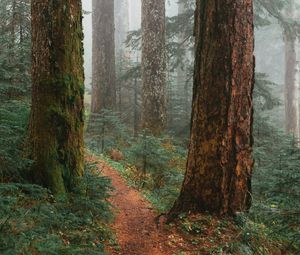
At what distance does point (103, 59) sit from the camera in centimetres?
1470

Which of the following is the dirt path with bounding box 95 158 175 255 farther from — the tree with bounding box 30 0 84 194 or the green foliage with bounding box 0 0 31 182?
the green foliage with bounding box 0 0 31 182

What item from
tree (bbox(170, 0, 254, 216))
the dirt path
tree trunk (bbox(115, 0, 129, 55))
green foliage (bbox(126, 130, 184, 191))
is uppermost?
tree trunk (bbox(115, 0, 129, 55))

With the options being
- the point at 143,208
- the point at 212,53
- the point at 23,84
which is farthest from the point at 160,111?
the point at 212,53

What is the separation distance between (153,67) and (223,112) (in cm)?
702

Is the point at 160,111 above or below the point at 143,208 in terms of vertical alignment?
above

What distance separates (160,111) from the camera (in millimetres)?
12266

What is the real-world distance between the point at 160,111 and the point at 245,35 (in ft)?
22.2

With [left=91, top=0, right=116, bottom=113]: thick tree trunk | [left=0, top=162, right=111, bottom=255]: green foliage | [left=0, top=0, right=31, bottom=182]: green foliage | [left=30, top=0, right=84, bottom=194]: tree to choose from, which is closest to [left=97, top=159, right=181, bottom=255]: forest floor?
[left=0, top=162, right=111, bottom=255]: green foliage

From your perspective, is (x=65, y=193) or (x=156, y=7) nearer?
(x=65, y=193)

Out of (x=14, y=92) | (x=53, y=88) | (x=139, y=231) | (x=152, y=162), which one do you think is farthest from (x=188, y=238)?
(x=14, y=92)

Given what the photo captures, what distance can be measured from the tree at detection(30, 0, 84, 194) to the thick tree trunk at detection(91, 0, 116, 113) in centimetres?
851

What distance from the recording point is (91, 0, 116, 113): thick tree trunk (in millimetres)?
14422

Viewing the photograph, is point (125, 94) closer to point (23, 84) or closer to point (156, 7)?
point (156, 7)

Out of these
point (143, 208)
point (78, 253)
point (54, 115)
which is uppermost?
point (54, 115)
